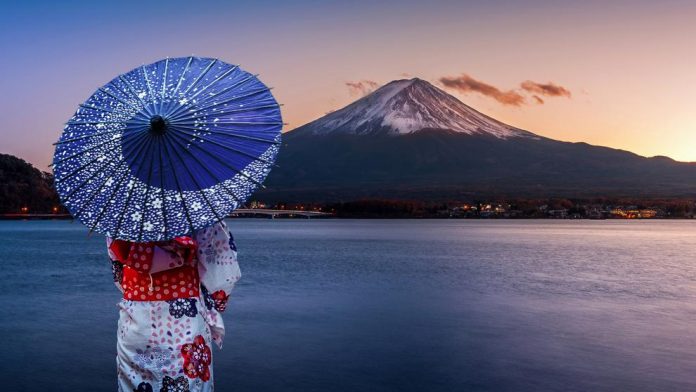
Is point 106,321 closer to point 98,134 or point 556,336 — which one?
point 556,336

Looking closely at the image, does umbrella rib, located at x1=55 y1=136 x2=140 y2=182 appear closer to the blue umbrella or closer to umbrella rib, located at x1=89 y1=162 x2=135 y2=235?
the blue umbrella

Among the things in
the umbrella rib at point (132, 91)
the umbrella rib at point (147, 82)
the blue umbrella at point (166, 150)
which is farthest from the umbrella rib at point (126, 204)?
the umbrella rib at point (147, 82)

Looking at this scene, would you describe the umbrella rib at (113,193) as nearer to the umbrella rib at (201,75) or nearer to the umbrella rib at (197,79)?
the umbrella rib at (197,79)

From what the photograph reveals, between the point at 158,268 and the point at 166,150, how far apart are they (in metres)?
0.51

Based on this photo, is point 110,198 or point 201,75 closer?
point 110,198

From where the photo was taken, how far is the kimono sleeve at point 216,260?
3500 mm

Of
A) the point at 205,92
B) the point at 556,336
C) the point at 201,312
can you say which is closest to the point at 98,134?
the point at 205,92

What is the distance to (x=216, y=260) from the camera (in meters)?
3.53

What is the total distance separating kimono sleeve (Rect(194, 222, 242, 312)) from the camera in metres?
3.50

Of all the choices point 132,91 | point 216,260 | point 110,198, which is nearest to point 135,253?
point 110,198

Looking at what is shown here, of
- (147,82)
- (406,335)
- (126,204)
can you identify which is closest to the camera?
(126,204)

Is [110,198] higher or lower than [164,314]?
higher

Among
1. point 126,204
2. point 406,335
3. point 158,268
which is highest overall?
point 126,204

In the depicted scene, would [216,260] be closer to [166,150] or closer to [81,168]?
[166,150]
